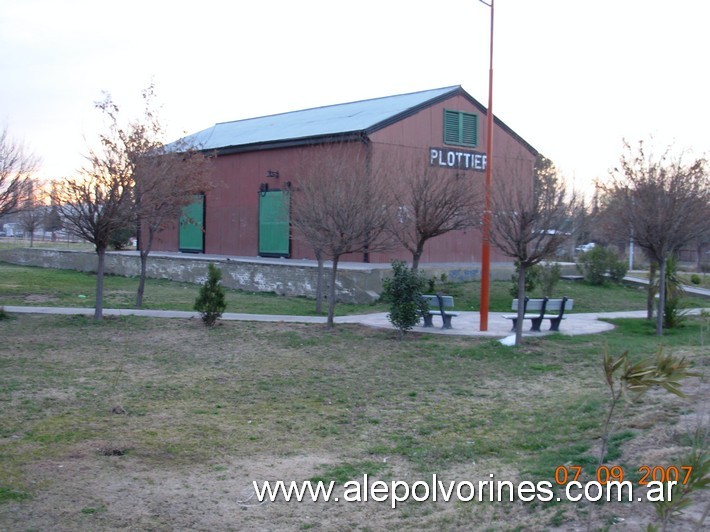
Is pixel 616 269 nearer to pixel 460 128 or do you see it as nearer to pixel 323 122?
pixel 460 128

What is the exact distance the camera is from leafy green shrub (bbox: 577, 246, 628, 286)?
2741 centimetres

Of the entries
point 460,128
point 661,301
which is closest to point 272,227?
point 460,128

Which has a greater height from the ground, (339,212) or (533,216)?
(339,212)

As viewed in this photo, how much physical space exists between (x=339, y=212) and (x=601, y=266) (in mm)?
14945

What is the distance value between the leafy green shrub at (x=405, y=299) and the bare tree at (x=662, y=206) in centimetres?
488

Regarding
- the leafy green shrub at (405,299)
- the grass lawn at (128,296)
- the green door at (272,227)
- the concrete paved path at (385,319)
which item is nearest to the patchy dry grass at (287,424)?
the leafy green shrub at (405,299)

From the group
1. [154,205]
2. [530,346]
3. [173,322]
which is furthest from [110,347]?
[530,346]

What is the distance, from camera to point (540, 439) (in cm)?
775

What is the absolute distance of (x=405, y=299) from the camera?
1494 centimetres

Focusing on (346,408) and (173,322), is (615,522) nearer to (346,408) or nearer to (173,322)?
(346,408)

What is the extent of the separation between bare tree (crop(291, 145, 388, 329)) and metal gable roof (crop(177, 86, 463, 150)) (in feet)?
23.2

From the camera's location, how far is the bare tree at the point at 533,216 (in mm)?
13164

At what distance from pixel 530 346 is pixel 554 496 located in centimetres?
819
